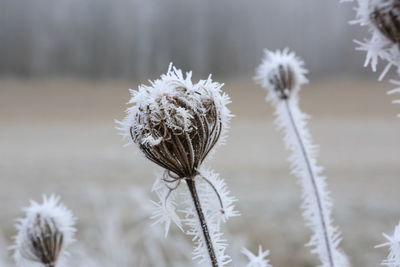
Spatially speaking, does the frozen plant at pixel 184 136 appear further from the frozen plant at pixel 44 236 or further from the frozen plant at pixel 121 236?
the frozen plant at pixel 121 236

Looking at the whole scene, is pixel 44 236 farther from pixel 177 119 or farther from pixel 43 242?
pixel 177 119

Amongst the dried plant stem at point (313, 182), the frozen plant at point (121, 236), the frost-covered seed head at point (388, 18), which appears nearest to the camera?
the frost-covered seed head at point (388, 18)

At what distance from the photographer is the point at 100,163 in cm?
311

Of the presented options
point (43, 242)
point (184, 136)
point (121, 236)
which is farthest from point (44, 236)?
point (121, 236)

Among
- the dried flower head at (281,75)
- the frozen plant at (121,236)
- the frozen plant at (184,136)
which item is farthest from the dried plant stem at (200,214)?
the frozen plant at (121,236)

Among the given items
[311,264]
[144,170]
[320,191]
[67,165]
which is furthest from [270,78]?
[67,165]

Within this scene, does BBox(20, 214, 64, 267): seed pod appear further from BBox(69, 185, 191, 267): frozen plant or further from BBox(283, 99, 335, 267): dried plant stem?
BBox(69, 185, 191, 267): frozen plant

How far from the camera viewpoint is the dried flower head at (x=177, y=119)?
0.59 ft

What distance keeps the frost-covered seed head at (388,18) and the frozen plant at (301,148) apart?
131 millimetres

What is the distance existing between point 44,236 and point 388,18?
0.19 m

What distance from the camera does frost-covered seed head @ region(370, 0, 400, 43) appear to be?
0.11m

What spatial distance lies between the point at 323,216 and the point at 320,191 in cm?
1

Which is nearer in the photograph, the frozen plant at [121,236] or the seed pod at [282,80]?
the seed pod at [282,80]

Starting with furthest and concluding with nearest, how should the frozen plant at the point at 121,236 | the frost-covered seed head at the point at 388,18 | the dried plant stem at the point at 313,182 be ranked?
the frozen plant at the point at 121,236, the dried plant stem at the point at 313,182, the frost-covered seed head at the point at 388,18
